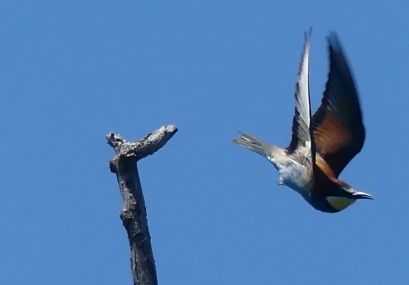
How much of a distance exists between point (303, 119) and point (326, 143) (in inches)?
29.1

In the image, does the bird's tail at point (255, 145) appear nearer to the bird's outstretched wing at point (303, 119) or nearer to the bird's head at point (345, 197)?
the bird's outstretched wing at point (303, 119)

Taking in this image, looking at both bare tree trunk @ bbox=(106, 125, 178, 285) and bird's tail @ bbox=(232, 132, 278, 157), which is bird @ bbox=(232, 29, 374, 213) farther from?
bare tree trunk @ bbox=(106, 125, 178, 285)

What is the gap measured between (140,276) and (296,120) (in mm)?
2249

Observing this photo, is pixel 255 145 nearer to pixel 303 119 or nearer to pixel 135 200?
pixel 303 119

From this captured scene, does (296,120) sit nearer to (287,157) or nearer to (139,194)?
(287,157)

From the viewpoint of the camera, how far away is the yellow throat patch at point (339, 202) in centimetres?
719

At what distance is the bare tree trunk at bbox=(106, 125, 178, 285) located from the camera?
5.20 meters

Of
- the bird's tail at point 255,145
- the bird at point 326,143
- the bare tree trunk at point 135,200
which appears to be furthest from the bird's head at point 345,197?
the bare tree trunk at point 135,200

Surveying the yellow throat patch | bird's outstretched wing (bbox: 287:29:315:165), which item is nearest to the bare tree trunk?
bird's outstretched wing (bbox: 287:29:315:165)

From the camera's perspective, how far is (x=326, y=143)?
7.61 m

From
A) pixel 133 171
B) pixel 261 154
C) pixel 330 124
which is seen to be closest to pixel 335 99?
pixel 330 124

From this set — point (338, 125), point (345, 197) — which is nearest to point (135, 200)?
point (345, 197)

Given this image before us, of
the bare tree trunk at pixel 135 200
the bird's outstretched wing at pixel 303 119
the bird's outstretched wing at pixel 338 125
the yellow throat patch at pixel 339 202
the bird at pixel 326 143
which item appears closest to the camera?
the bare tree trunk at pixel 135 200

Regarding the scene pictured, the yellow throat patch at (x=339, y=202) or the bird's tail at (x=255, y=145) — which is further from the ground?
the bird's tail at (x=255, y=145)
